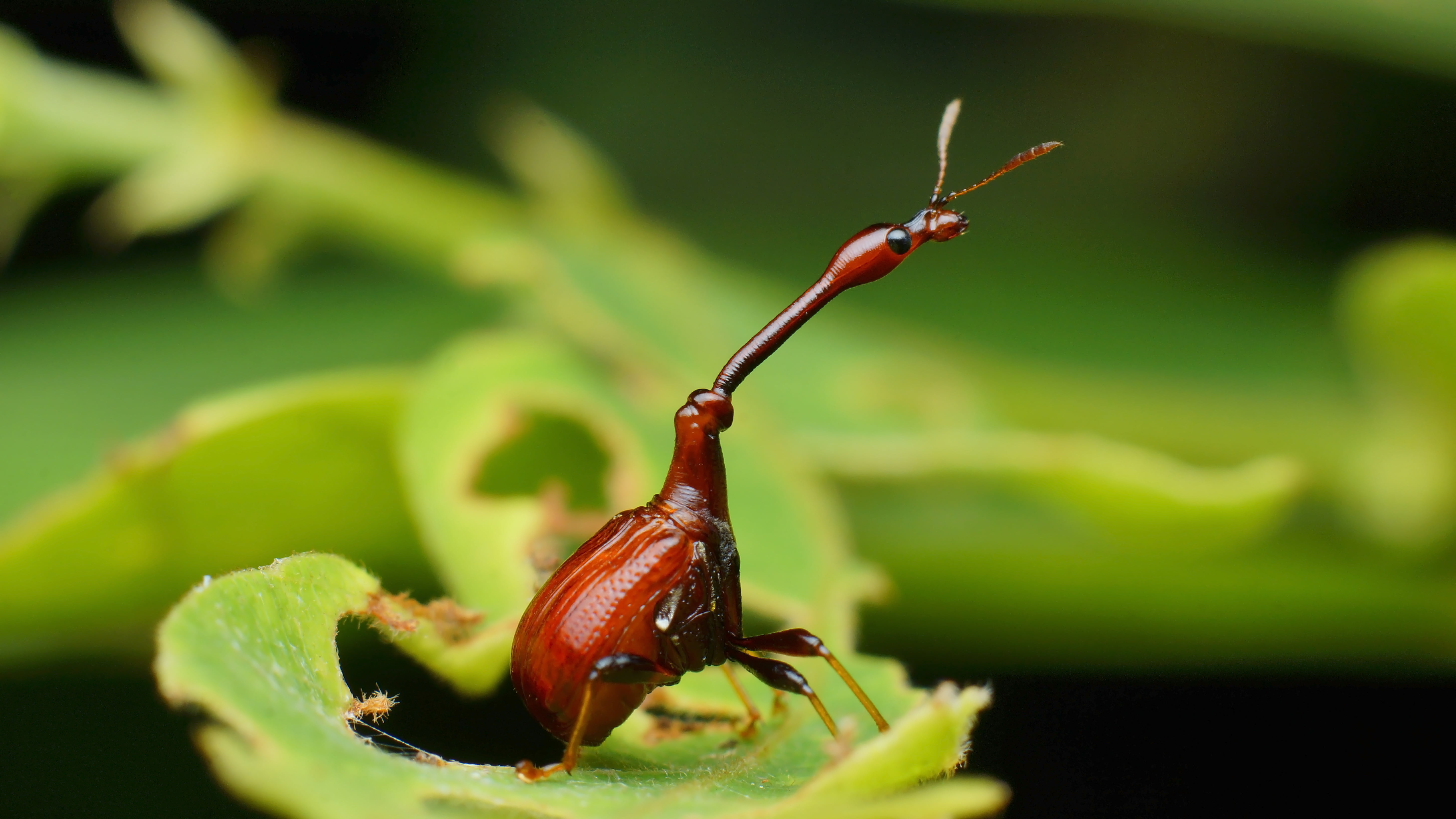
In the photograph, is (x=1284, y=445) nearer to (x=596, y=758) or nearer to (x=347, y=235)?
(x=596, y=758)

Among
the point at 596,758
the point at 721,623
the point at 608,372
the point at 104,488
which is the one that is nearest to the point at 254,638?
the point at 596,758

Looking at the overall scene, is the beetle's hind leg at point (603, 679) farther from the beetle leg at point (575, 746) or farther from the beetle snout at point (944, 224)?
the beetle snout at point (944, 224)

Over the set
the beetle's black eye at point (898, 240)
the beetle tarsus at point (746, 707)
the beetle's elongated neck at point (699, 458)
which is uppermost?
the beetle's black eye at point (898, 240)

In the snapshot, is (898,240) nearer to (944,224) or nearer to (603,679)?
(944,224)

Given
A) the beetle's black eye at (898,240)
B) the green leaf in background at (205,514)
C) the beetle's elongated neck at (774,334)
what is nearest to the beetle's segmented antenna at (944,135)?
the beetle's black eye at (898,240)

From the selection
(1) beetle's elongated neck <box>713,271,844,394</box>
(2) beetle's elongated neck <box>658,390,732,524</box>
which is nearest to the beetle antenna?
(1) beetle's elongated neck <box>713,271,844,394</box>

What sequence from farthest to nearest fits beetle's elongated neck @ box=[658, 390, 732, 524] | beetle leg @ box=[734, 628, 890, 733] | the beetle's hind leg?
beetle's elongated neck @ box=[658, 390, 732, 524] → beetle leg @ box=[734, 628, 890, 733] → the beetle's hind leg

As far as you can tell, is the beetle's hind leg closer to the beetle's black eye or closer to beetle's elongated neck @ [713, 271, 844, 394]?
beetle's elongated neck @ [713, 271, 844, 394]
